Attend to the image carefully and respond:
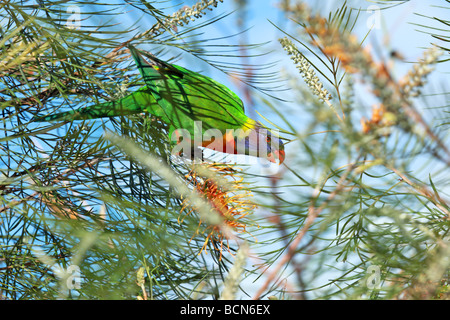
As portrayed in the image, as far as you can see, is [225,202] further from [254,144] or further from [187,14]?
[187,14]

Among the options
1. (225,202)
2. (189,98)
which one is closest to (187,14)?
(189,98)

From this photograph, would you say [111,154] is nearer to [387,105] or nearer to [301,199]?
[301,199]

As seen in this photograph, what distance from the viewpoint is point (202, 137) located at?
16.1 inches

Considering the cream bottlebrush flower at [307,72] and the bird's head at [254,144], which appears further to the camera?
the bird's head at [254,144]

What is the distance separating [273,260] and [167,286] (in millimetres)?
147

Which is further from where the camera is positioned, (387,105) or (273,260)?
(273,260)

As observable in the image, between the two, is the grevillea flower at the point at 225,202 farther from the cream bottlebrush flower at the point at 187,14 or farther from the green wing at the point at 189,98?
the cream bottlebrush flower at the point at 187,14

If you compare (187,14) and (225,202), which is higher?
(187,14)

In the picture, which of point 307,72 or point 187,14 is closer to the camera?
point 307,72

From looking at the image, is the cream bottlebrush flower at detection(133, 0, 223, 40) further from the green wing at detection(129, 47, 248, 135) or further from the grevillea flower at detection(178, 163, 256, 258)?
the grevillea flower at detection(178, 163, 256, 258)

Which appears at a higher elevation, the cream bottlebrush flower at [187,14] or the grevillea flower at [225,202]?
the cream bottlebrush flower at [187,14]

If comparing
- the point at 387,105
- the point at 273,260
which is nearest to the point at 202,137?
the point at 273,260

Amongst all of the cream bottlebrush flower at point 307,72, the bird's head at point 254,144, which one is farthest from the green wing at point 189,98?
the cream bottlebrush flower at point 307,72

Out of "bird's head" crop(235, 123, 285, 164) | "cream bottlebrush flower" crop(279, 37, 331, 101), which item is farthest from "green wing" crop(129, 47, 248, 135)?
"cream bottlebrush flower" crop(279, 37, 331, 101)
